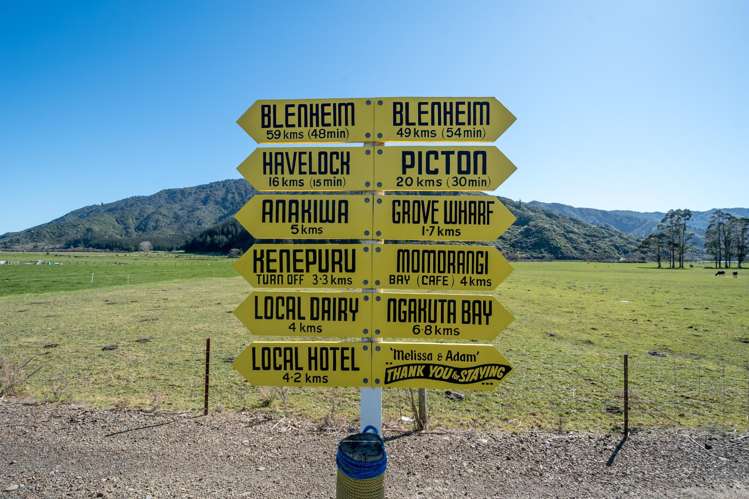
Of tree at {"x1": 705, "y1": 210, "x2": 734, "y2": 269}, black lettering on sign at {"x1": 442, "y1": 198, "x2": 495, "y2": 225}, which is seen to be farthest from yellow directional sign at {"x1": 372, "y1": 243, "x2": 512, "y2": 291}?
tree at {"x1": 705, "y1": 210, "x2": 734, "y2": 269}

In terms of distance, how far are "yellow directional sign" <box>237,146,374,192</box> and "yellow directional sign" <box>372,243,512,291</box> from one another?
723 mm

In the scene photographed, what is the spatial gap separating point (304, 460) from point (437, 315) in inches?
105

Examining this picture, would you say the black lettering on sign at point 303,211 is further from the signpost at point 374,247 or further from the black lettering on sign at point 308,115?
the black lettering on sign at point 308,115

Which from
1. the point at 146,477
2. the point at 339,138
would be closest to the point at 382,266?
the point at 339,138

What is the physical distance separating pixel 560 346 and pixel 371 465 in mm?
13772

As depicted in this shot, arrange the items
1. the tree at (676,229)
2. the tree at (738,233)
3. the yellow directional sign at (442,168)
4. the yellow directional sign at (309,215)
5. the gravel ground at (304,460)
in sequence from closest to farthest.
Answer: the yellow directional sign at (442,168) < the yellow directional sign at (309,215) < the gravel ground at (304,460) < the tree at (738,233) < the tree at (676,229)

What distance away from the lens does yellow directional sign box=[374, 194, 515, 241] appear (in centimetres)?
377

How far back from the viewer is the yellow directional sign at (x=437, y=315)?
12.6 feet

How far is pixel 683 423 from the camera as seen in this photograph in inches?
290

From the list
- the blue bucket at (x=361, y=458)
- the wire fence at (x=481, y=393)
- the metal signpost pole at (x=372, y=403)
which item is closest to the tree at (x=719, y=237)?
the wire fence at (x=481, y=393)

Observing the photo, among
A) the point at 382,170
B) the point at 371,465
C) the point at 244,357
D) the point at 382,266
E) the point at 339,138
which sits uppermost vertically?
the point at 339,138

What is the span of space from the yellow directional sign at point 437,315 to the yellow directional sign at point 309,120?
1628 mm

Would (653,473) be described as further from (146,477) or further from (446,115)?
(146,477)

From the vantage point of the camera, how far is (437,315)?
12.7 feet
